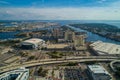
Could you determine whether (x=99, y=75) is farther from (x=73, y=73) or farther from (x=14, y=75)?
(x=14, y=75)

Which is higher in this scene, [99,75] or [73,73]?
[99,75]

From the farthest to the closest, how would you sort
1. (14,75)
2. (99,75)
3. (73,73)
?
(73,73) → (99,75) → (14,75)

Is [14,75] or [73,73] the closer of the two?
[14,75]

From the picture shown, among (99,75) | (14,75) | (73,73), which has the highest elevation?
(14,75)

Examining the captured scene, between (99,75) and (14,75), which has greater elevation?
(14,75)

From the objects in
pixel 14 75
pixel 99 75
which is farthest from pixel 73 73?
pixel 14 75

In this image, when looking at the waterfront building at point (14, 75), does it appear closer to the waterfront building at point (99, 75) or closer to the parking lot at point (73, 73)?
the parking lot at point (73, 73)

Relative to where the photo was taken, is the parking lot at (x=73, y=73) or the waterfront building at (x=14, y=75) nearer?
the waterfront building at (x=14, y=75)

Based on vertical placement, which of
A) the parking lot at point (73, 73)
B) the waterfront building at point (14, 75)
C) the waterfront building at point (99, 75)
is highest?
the waterfront building at point (14, 75)

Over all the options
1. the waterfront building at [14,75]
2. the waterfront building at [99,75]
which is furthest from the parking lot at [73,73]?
the waterfront building at [14,75]

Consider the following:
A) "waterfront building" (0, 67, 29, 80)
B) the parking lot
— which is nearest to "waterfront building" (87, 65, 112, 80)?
the parking lot

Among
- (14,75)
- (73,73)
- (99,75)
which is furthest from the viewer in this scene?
(73,73)

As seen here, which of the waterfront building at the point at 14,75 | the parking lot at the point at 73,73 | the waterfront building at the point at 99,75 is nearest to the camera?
the waterfront building at the point at 14,75
